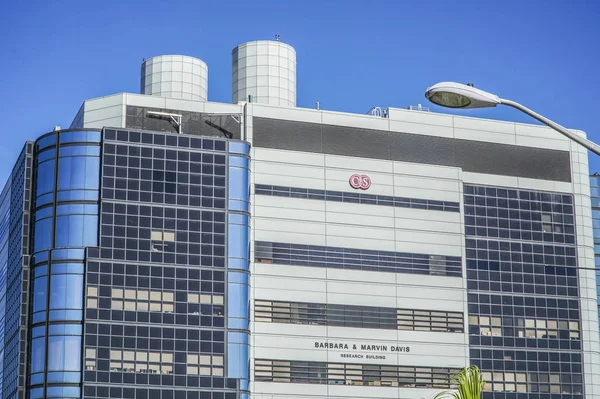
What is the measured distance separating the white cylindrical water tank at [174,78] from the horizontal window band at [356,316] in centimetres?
2059

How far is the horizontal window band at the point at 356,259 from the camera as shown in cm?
9562

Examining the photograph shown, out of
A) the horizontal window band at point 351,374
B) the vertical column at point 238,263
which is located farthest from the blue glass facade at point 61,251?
the horizontal window band at point 351,374

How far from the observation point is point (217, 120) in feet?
322

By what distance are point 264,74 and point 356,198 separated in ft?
47.6

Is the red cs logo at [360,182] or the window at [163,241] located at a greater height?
the red cs logo at [360,182]

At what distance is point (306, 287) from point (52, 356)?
21048mm

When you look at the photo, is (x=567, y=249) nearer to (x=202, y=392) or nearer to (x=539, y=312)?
(x=539, y=312)

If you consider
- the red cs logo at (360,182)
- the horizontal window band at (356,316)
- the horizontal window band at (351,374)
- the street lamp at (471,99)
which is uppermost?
the red cs logo at (360,182)

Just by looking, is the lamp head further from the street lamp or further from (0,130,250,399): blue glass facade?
(0,130,250,399): blue glass facade

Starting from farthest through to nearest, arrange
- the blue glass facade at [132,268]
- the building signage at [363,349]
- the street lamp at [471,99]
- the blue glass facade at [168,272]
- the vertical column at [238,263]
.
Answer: the building signage at [363,349], the vertical column at [238,263], the blue glass facade at [168,272], the blue glass facade at [132,268], the street lamp at [471,99]

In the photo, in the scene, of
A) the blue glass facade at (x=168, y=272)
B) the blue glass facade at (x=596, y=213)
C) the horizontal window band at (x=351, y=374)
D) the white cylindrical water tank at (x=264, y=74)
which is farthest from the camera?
the blue glass facade at (x=596, y=213)

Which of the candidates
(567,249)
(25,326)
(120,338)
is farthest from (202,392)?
(567,249)

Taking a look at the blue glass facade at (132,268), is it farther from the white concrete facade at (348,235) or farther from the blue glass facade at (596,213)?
the blue glass facade at (596,213)

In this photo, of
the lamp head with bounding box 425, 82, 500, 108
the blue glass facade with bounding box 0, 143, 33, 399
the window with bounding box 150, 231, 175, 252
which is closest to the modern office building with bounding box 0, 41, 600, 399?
the window with bounding box 150, 231, 175, 252
